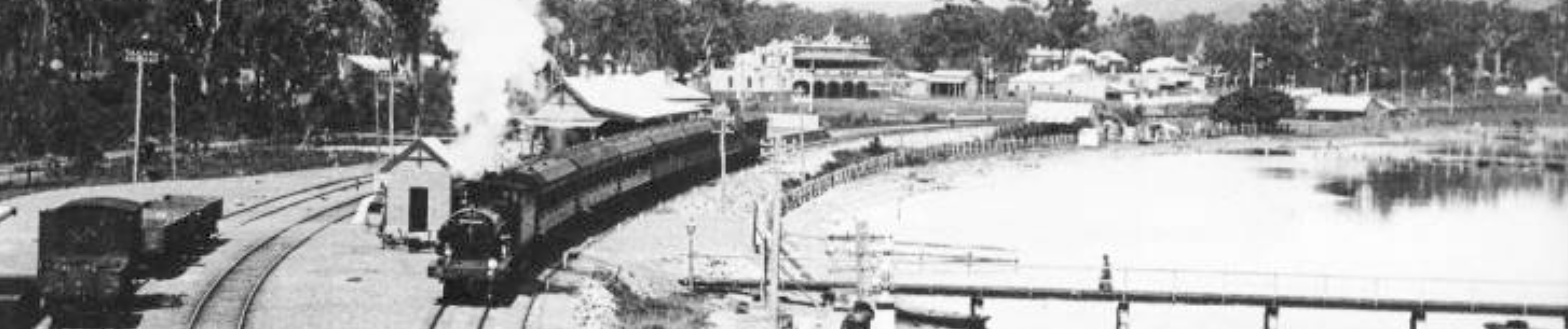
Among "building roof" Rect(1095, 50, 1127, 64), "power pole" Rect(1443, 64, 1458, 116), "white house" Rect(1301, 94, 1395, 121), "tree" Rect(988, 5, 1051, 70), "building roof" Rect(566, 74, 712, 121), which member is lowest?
"building roof" Rect(566, 74, 712, 121)

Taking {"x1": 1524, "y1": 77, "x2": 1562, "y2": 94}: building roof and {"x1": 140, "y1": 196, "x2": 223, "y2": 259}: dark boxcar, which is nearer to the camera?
{"x1": 140, "y1": 196, "x2": 223, "y2": 259}: dark boxcar

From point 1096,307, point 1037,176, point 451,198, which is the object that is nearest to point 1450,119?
point 1037,176

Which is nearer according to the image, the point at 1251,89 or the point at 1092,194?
the point at 1092,194

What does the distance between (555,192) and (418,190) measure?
3.28m

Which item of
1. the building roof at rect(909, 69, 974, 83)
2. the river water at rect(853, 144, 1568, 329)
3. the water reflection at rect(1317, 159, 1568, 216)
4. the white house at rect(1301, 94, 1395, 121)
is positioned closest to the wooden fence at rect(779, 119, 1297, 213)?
the river water at rect(853, 144, 1568, 329)

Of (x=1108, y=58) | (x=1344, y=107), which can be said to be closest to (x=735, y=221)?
(x=1344, y=107)

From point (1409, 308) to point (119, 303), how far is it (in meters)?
27.4

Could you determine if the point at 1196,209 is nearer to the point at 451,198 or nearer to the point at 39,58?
the point at 451,198

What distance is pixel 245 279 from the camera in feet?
108

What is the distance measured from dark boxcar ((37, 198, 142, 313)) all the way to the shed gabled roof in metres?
8.71

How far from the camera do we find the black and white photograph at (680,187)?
1276 inches

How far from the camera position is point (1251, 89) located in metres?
121

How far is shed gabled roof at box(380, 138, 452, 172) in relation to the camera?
3700 cm

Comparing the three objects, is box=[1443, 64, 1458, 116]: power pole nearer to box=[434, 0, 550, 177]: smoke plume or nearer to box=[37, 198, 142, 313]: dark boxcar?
box=[434, 0, 550, 177]: smoke plume
